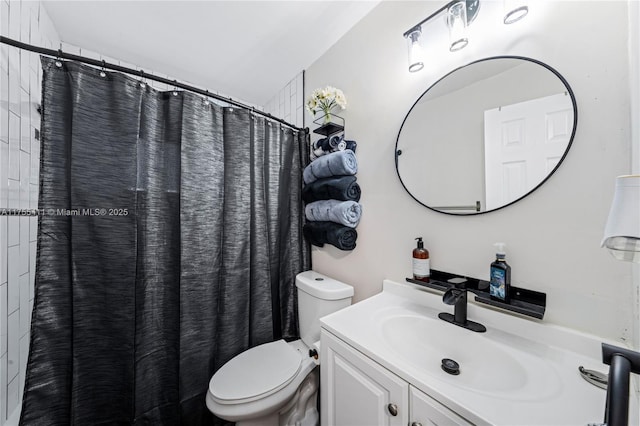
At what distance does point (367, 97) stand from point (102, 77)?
127cm

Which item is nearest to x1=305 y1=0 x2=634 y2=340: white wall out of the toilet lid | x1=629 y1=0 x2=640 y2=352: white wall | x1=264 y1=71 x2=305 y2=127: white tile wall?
x1=629 y1=0 x2=640 y2=352: white wall

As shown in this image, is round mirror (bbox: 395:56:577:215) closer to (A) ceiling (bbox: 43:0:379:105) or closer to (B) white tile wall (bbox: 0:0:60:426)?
(A) ceiling (bbox: 43:0:379:105)

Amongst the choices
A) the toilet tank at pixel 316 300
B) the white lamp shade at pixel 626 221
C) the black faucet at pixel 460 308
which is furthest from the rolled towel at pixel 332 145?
the white lamp shade at pixel 626 221

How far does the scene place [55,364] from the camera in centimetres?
92

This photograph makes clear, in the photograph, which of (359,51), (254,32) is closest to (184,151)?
(254,32)

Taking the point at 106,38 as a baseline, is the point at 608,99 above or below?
below

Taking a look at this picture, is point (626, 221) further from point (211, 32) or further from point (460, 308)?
point (211, 32)

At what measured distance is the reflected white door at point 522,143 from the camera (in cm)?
72

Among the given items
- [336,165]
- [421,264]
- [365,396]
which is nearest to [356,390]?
[365,396]

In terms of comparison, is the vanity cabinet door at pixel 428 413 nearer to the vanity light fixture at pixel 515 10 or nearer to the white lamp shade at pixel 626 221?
the white lamp shade at pixel 626 221

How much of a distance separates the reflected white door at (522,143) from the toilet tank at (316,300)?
2.69 ft

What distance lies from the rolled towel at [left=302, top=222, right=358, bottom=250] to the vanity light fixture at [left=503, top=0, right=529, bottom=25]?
1.04 metres

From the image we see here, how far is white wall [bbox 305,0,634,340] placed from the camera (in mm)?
641

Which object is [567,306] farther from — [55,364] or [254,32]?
[254,32]
